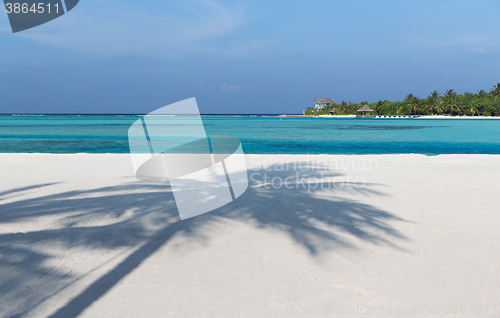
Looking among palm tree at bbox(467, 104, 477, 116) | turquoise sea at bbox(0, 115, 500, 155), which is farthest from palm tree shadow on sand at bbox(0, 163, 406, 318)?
palm tree at bbox(467, 104, 477, 116)

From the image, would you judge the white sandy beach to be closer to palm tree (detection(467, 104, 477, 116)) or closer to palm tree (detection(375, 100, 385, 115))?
palm tree (detection(467, 104, 477, 116))

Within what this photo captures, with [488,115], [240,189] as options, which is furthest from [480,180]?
[488,115]

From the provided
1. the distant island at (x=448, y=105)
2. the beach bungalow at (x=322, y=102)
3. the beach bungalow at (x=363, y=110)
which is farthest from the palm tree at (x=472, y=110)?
the beach bungalow at (x=322, y=102)

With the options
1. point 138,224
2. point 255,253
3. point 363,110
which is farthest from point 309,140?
point 363,110

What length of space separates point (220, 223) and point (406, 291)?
2.97 meters

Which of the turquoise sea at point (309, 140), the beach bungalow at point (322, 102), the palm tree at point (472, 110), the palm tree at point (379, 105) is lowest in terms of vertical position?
the turquoise sea at point (309, 140)

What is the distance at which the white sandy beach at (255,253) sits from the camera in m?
3.21

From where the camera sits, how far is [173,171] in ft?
36.3

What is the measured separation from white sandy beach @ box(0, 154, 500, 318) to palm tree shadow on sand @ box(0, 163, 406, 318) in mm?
19

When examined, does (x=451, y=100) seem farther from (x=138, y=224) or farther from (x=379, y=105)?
(x=138, y=224)

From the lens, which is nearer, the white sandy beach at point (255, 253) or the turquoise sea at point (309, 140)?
the white sandy beach at point (255, 253)

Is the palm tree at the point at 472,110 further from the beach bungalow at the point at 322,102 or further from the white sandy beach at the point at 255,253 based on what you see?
the white sandy beach at the point at 255,253

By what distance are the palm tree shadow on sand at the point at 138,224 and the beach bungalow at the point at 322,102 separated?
609 ft

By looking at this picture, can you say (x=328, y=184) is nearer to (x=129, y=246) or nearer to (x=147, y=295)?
(x=129, y=246)
